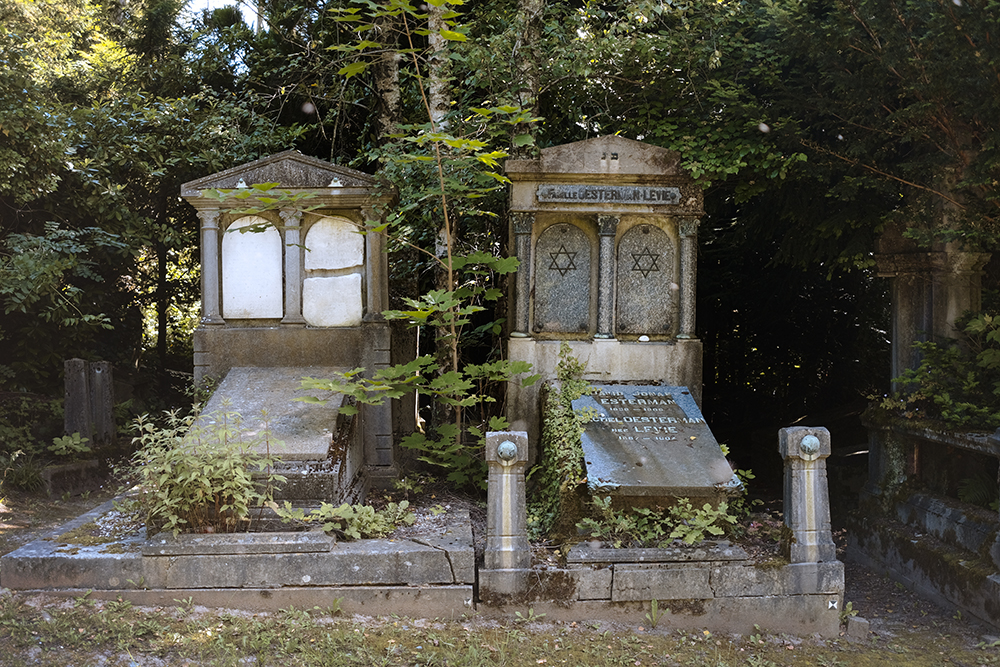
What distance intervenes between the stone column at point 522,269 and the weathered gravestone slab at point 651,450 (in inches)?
39.6

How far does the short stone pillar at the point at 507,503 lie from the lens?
4.78 m

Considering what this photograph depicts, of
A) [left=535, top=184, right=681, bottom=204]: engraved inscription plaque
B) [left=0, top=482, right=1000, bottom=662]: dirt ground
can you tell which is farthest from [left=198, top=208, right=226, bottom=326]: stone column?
[left=535, top=184, right=681, bottom=204]: engraved inscription plaque

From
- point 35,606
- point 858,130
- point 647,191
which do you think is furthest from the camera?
point 647,191

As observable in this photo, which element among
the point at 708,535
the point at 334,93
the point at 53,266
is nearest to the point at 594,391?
the point at 708,535

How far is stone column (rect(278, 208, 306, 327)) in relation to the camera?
23.1ft

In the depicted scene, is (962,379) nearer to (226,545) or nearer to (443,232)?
(443,232)

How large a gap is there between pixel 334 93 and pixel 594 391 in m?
5.21

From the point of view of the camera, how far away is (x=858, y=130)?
635cm

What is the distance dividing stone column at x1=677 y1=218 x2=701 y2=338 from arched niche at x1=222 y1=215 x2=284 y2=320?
382 cm

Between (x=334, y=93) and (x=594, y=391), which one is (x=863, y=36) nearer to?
(x=594, y=391)

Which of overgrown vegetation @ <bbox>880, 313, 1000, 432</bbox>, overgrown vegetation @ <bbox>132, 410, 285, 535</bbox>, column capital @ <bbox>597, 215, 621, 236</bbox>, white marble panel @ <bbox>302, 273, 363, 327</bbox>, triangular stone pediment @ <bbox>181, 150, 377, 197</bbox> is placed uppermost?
triangular stone pediment @ <bbox>181, 150, 377, 197</bbox>

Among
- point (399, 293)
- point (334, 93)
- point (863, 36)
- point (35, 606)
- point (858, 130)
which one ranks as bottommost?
point (35, 606)

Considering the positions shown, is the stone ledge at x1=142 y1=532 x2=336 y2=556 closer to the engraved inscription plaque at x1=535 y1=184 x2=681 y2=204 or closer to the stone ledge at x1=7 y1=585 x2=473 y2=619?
the stone ledge at x1=7 y1=585 x2=473 y2=619

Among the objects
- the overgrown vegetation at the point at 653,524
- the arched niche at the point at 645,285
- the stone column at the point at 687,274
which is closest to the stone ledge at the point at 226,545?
the overgrown vegetation at the point at 653,524
